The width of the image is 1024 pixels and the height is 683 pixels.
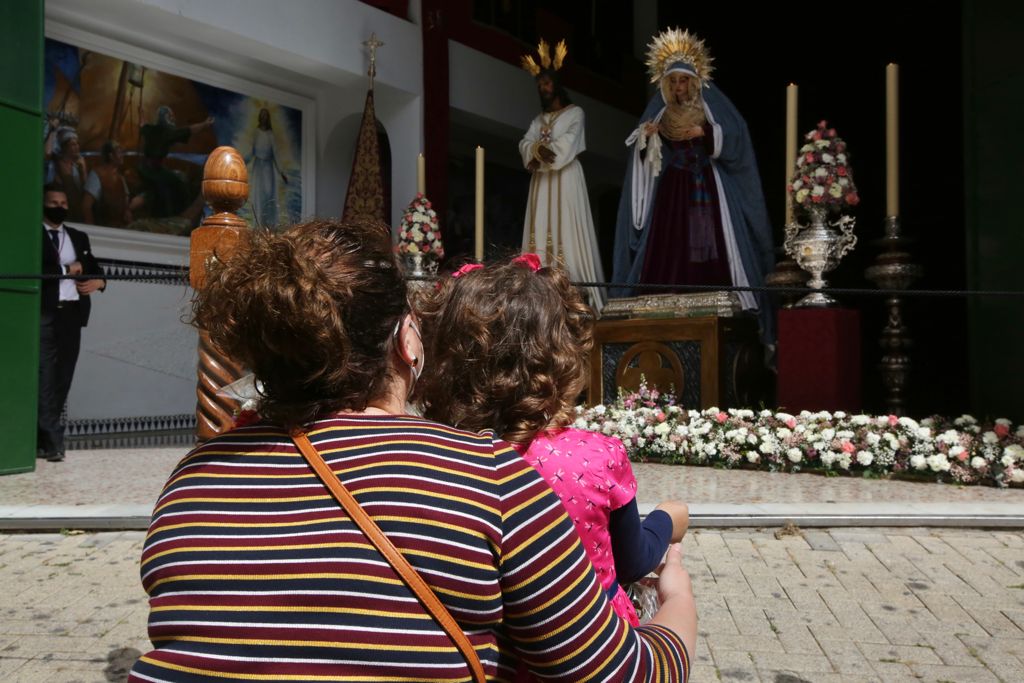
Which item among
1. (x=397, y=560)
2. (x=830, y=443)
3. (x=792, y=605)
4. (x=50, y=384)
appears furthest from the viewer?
(x=50, y=384)

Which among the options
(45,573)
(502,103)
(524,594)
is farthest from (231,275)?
(502,103)

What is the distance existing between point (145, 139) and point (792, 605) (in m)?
9.19

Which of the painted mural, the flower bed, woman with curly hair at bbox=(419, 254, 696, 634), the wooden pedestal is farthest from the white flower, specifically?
the painted mural

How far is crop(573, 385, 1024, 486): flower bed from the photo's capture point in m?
4.70

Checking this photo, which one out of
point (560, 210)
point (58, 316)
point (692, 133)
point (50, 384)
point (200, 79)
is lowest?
point (50, 384)

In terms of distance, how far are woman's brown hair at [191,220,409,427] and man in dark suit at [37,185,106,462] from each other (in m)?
6.03

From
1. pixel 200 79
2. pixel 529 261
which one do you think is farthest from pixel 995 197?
pixel 200 79

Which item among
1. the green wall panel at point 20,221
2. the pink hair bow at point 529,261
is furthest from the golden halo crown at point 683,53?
the pink hair bow at point 529,261

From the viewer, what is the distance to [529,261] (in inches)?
A: 61.1

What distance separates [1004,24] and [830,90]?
7.22 feet

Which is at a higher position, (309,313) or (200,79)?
(200,79)

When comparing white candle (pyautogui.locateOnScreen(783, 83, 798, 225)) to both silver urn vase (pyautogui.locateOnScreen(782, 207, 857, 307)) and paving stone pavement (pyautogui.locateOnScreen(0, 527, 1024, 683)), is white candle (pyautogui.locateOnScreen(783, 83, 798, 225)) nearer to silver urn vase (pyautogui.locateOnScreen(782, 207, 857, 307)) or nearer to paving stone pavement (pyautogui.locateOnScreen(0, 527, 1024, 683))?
silver urn vase (pyautogui.locateOnScreen(782, 207, 857, 307))

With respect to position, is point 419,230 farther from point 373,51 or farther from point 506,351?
point 506,351

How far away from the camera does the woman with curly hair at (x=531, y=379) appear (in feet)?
4.56
